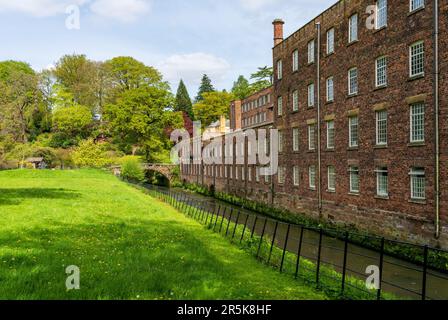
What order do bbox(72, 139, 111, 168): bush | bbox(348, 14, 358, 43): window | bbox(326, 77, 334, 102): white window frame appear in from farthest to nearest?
bbox(72, 139, 111, 168): bush → bbox(326, 77, 334, 102): white window frame → bbox(348, 14, 358, 43): window

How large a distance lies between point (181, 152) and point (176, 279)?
225 ft

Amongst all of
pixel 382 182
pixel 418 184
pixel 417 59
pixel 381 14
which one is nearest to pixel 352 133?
pixel 382 182

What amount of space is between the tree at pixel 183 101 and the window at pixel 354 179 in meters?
76.4

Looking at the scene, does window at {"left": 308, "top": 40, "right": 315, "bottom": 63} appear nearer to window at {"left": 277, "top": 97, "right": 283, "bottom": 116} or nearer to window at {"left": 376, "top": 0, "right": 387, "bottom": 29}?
window at {"left": 277, "top": 97, "right": 283, "bottom": 116}

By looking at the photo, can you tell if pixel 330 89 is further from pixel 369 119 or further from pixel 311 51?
pixel 369 119

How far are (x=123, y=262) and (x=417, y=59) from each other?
59.8 feet

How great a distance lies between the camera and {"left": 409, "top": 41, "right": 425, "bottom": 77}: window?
69.1 ft

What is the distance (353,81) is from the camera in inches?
1067

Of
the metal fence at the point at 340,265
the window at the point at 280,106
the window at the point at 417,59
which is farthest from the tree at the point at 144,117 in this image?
the window at the point at 417,59

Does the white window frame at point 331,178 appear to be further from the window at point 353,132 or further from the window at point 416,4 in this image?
the window at point 416,4

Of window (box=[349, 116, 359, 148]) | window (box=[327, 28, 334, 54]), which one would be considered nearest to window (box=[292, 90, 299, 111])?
window (box=[327, 28, 334, 54])

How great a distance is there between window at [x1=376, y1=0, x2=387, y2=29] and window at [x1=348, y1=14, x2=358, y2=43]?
218 cm
